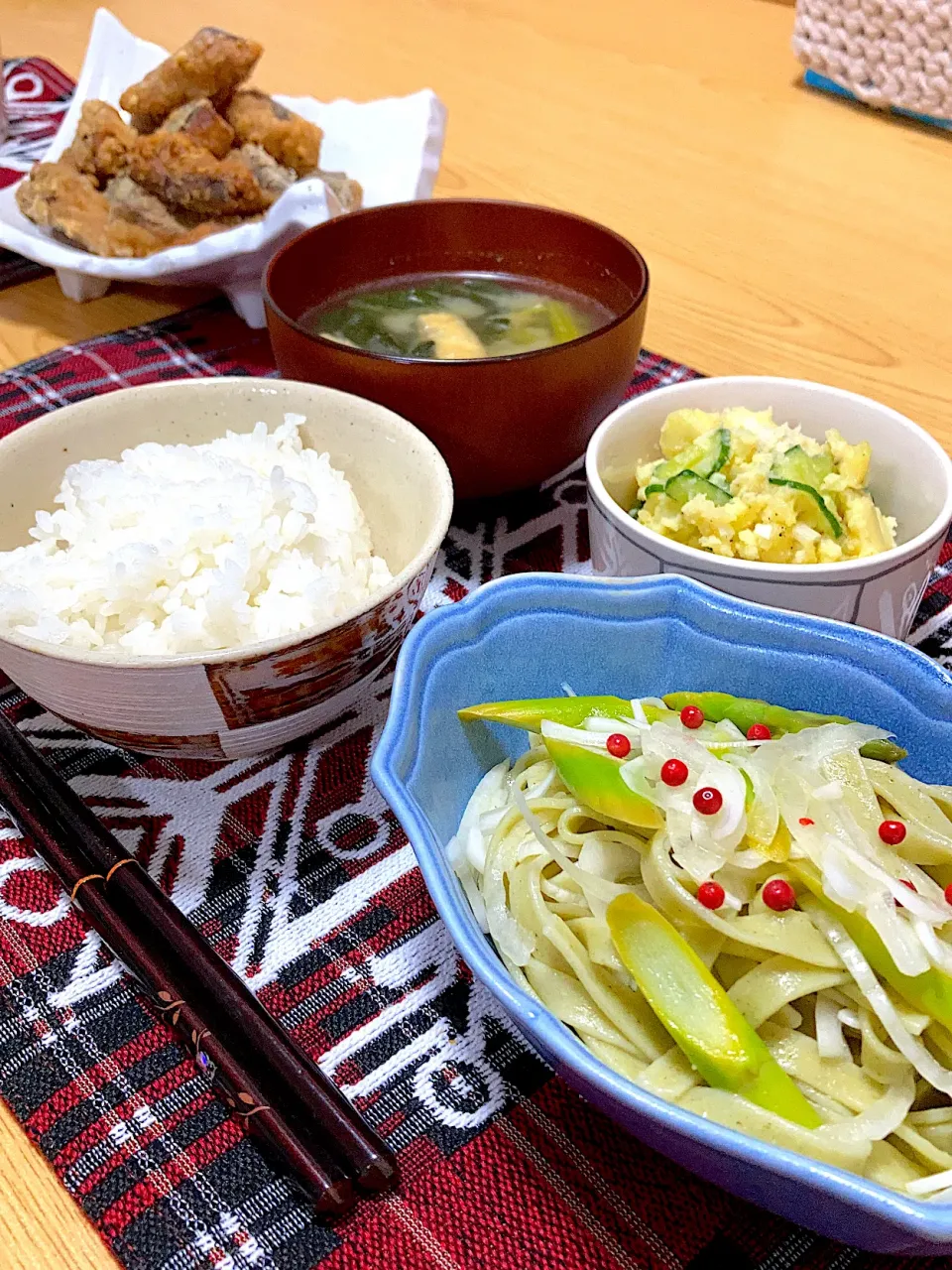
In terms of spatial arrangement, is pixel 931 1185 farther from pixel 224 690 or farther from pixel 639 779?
pixel 224 690

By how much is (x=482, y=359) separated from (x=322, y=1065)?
27.2 inches

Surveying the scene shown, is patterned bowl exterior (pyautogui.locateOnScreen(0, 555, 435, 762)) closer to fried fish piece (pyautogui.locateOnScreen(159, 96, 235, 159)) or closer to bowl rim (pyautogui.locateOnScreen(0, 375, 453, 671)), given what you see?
bowl rim (pyautogui.locateOnScreen(0, 375, 453, 671))

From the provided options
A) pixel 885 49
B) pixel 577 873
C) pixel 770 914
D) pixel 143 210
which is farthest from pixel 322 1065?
pixel 885 49

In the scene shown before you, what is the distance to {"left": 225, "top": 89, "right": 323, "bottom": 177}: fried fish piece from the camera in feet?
5.49

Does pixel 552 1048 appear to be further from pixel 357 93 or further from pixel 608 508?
pixel 357 93

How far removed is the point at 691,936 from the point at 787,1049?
90mm

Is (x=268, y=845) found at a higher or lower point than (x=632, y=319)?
lower

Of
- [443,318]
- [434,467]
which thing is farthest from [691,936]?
[443,318]

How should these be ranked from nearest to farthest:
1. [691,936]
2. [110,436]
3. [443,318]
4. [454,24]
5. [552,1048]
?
1. [552,1048]
2. [691,936]
3. [110,436]
4. [443,318]
5. [454,24]

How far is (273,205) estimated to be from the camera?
1.54 meters

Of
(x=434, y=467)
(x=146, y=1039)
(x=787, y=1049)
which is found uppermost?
(x=434, y=467)

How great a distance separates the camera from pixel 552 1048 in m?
0.59

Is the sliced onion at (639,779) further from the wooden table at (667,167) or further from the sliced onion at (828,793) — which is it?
the wooden table at (667,167)

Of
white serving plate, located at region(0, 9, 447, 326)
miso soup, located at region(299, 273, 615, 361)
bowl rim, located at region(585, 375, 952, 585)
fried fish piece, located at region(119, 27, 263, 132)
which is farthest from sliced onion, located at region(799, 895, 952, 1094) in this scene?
fried fish piece, located at region(119, 27, 263, 132)
